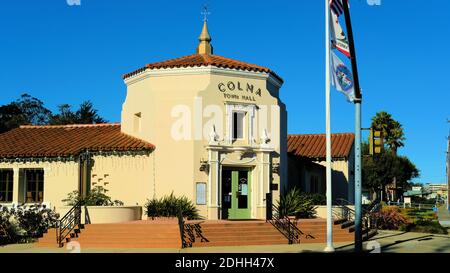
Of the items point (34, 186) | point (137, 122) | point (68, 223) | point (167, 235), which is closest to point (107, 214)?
point (68, 223)

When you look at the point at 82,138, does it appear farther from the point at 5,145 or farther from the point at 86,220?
the point at 86,220

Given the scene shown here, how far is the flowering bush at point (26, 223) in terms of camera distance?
2342 cm

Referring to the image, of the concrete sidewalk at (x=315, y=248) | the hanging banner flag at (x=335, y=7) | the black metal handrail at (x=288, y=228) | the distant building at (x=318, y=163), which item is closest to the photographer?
the hanging banner flag at (x=335, y=7)

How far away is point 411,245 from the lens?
840 inches

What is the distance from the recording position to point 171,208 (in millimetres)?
23594

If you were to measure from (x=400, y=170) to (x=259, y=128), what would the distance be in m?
45.8

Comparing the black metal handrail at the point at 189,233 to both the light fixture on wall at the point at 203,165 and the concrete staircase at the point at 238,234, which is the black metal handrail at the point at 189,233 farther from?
the light fixture on wall at the point at 203,165

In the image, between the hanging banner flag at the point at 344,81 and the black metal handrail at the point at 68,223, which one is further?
the black metal handrail at the point at 68,223

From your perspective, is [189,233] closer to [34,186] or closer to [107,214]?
[107,214]

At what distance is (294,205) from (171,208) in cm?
526

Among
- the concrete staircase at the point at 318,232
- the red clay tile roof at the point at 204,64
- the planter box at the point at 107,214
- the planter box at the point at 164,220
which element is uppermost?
the red clay tile roof at the point at 204,64

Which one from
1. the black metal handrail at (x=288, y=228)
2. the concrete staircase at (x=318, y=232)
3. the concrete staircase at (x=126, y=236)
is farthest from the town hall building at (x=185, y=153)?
the concrete staircase at (x=126, y=236)

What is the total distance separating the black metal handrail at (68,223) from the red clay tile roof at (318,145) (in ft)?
49.4

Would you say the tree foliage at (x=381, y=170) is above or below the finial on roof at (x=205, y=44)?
below
